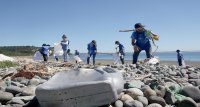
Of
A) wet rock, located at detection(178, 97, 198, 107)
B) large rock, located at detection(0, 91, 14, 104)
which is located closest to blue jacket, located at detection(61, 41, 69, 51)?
large rock, located at detection(0, 91, 14, 104)

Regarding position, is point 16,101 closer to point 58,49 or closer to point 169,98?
point 169,98

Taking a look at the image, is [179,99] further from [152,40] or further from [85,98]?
[152,40]

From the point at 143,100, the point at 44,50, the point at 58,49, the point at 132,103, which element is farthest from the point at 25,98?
the point at 44,50

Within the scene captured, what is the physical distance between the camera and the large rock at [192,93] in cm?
591

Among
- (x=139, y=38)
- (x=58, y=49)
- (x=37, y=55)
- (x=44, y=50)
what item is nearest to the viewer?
(x=139, y=38)

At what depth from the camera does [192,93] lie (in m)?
6.02

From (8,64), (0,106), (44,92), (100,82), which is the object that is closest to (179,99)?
(100,82)

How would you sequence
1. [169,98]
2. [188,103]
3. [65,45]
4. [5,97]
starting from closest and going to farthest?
[5,97] < [188,103] < [169,98] < [65,45]

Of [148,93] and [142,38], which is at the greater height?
[142,38]

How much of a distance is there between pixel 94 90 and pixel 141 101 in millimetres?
973

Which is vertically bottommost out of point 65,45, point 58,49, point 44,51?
point 44,51

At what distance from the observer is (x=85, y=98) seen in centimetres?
470

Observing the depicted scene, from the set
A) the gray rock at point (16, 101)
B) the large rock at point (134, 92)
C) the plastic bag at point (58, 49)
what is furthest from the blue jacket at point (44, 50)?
the gray rock at point (16, 101)

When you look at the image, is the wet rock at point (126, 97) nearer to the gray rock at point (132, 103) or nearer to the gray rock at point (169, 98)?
the gray rock at point (132, 103)
